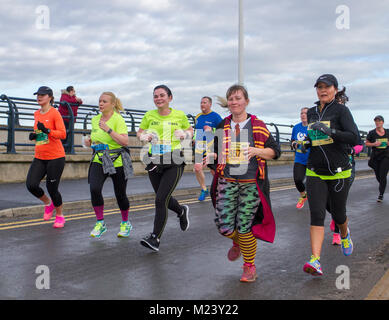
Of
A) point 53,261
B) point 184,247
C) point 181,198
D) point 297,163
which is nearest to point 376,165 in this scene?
point 297,163

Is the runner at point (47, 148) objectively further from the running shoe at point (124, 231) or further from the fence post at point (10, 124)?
the fence post at point (10, 124)

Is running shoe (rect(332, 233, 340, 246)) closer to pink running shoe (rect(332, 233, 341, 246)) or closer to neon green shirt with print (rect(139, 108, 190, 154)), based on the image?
pink running shoe (rect(332, 233, 341, 246))

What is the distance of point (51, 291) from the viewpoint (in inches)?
180

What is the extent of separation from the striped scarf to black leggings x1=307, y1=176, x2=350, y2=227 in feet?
2.42

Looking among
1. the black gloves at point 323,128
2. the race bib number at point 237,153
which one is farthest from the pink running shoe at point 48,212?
the black gloves at point 323,128

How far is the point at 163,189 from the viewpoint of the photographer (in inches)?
249

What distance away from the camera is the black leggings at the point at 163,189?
629 centimetres

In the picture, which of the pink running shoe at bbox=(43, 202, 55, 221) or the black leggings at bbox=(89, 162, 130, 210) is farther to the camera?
the pink running shoe at bbox=(43, 202, 55, 221)

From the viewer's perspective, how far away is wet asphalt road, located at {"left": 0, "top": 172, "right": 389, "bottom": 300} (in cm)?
459

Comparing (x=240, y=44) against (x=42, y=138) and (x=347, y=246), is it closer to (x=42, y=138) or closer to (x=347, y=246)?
(x=42, y=138)

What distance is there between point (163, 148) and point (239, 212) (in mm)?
1814

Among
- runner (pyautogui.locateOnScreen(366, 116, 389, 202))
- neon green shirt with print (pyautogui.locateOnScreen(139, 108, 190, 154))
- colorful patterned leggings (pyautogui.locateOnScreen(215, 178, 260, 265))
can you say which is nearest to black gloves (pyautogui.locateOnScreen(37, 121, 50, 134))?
neon green shirt with print (pyautogui.locateOnScreen(139, 108, 190, 154))
